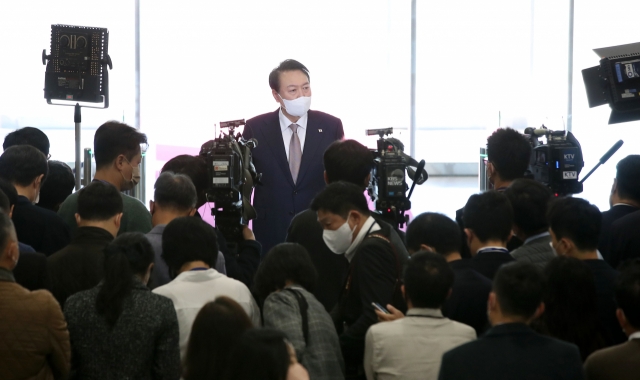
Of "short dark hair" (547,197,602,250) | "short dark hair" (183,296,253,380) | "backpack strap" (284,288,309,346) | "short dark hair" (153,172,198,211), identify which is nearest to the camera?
"short dark hair" (183,296,253,380)

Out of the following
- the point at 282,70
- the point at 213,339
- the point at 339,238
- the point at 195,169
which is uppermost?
the point at 282,70

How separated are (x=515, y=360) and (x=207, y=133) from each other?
593 centimetres

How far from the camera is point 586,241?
2959mm

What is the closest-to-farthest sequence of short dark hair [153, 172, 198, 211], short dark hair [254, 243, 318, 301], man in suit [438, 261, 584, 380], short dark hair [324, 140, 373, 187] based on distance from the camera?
man in suit [438, 261, 584, 380], short dark hair [254, 243, 318, 301], short dark hair [153, 172, 198, 211], short dark hair [324, 140, 373, 187]

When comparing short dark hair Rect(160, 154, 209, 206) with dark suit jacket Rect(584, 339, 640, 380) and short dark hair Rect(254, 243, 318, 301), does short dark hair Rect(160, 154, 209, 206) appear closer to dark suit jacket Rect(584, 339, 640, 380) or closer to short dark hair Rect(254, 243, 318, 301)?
short dark hair Rect(254, 243, 318, 301)

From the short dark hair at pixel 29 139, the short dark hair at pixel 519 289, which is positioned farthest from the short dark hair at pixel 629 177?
the short dark hair at pixel 29 139

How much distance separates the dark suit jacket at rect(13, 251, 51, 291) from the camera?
286 cm

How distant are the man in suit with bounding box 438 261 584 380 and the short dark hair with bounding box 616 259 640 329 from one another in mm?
294

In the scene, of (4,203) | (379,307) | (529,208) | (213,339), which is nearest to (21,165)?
(4,203)

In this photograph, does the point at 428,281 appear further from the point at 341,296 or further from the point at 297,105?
the point at 297,105

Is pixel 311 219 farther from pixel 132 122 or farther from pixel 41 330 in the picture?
pixel 132 122

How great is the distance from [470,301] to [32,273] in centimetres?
146

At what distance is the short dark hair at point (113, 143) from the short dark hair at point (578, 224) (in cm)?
185

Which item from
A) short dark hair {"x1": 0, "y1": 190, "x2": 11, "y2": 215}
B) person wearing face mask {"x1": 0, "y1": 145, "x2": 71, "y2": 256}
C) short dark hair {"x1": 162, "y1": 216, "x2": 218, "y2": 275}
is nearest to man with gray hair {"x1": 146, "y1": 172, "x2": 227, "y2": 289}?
short dark hair {"x1": 162, "y1": 216, "x2": 218, "y2": 275}
